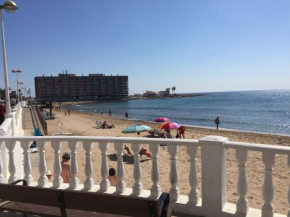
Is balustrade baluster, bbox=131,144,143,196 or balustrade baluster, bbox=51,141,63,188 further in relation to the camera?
balustrade baluster, bbox=51,141,63,188

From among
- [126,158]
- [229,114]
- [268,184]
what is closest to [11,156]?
[268,184]

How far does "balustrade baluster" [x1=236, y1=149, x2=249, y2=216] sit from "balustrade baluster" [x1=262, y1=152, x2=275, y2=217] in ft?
0.61

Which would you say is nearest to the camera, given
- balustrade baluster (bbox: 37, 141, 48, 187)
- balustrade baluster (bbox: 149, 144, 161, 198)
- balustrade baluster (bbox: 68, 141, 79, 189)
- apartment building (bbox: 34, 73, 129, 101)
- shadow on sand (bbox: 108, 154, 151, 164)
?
balustrade baluster (bbox: 149, 144, 161, 198)

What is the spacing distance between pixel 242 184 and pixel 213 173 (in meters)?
0.32

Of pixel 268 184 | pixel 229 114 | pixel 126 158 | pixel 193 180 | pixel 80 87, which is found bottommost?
pixel 229 114

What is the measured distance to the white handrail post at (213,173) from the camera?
2535mm

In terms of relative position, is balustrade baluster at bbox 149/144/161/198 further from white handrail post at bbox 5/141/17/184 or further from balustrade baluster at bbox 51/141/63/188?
white handrail post at bbox 5/141/17/184

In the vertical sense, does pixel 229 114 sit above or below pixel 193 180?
below

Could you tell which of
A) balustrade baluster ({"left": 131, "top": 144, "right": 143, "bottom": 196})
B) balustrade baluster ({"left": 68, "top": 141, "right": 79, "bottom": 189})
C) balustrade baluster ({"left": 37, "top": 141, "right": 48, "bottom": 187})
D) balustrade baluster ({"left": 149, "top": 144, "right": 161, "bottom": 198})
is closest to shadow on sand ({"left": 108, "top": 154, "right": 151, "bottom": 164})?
balustrade baluster ({"left": 37, "top": 141, "right": 48, "bottom": 187})

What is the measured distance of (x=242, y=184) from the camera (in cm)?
253

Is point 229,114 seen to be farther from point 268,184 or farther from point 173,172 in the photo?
point 268,184

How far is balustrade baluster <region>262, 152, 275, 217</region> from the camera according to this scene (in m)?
2.33

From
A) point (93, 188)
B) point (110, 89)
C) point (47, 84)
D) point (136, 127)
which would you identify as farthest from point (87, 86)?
point (93, 188)

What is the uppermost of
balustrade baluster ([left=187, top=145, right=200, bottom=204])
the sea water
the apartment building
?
the apartment building
